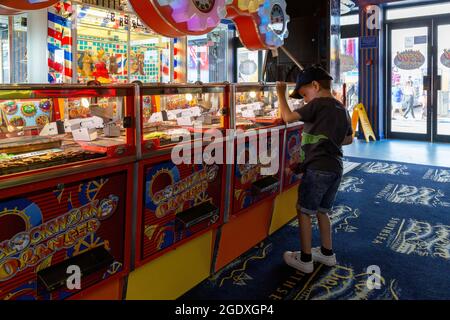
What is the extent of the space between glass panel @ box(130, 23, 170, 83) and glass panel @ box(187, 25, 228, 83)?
4.84ft

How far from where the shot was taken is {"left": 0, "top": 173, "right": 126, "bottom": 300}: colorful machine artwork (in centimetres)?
164

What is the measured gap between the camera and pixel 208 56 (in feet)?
27.4

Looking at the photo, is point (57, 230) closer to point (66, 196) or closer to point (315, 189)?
point (66, 196)

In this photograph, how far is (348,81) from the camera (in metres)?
10.1

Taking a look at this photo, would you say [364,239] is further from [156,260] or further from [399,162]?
[399,162]

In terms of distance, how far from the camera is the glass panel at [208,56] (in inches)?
306

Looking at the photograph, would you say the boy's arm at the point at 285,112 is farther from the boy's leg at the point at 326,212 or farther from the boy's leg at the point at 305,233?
the boy's leg at the point at 305,233

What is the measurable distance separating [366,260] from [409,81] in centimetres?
740

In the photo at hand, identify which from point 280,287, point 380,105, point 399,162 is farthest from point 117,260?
point 380,105

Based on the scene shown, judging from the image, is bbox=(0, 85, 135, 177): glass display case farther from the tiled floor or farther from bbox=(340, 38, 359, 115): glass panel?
bbox=(340, 38, 359, 115): glass panel

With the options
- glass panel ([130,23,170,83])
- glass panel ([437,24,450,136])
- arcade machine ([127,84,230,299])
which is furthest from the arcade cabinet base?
glass panel ([437,24,450,136])

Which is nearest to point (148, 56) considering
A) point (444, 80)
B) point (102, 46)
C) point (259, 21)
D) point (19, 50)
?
point (102, 46)

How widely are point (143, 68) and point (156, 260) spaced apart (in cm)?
371
